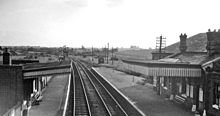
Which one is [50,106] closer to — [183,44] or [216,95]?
[216,95]

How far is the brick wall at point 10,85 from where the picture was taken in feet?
66.8

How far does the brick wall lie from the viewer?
20.4 metres

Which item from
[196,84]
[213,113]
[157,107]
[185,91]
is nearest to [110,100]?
[157,107]

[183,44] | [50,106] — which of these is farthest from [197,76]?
[50,106]

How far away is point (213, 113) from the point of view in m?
19.0

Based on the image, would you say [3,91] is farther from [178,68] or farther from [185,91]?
[185,91]

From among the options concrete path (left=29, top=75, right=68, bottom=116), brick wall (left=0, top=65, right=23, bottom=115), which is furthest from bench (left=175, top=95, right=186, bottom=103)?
brick wall (left=0, top=65, right=23, bottom=115)

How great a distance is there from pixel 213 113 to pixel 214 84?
221 centimetres

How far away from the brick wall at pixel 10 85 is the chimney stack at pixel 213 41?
16.5m

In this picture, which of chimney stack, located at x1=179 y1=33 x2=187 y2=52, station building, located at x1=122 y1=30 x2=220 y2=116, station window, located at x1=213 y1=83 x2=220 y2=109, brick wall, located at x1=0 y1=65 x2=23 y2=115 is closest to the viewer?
station window, located at x1=213 y1=83 x2=220 y2=109

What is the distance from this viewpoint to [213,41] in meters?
21.7

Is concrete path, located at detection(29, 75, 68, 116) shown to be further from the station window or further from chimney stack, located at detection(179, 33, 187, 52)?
chimney stack, located at detection(179, 33, 187, 52)

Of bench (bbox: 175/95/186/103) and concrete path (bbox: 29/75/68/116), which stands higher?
bench (bbox: 175/95/186/103)

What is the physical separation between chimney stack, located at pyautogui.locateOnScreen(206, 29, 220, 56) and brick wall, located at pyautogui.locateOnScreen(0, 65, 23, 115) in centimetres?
1651
